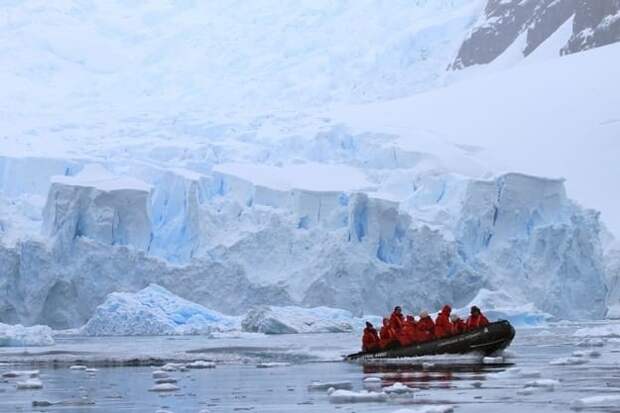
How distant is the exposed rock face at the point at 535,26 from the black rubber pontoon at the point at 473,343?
175 ft

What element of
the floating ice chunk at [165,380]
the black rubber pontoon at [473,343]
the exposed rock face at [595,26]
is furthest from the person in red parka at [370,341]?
the exposed rock face at [595,26]

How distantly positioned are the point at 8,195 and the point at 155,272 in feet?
33.7

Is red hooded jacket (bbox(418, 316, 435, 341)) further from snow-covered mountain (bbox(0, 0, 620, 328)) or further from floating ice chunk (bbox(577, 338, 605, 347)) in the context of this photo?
snow-covered mountain (bbox(0, 0, 620, 328))

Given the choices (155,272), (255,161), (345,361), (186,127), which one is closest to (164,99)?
(186,127)

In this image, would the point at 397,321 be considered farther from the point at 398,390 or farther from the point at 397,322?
the point at 398,390

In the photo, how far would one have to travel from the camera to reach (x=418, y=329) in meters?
19.4

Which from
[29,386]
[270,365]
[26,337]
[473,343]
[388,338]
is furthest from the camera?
[26,337]

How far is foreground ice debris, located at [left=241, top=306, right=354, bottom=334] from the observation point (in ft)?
102

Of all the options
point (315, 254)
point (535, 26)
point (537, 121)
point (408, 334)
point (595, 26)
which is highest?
point (535, 26)

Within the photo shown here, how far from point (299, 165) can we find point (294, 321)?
10.9 metres

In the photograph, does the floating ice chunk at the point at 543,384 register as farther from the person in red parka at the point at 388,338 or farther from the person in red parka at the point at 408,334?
the person in red parka at the point at 388,338

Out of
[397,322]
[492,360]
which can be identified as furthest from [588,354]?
[397,322]

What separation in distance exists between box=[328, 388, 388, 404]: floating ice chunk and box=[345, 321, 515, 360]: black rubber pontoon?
6153 millimetres

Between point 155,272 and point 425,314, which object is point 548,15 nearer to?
point 155,272
